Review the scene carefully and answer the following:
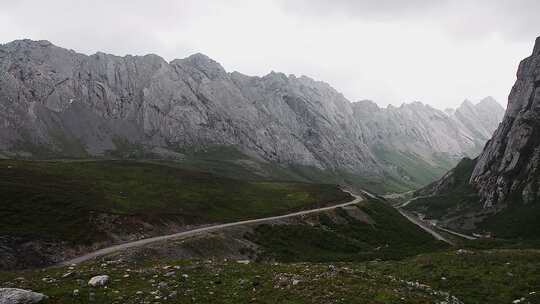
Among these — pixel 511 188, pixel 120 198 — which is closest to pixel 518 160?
pixel 511 188

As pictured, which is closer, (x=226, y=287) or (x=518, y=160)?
(x=226, y=287)

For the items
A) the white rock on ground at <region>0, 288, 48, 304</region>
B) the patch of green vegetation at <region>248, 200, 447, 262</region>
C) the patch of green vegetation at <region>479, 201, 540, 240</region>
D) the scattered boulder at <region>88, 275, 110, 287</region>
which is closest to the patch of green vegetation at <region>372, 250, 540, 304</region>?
the patch of green vegetation at <region>248, 200, 447, 262</region>

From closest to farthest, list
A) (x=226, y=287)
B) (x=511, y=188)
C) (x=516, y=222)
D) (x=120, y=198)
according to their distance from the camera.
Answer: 1. (x=226, y=287)
2. (x=120, y=198)
3. (x=516, y=222)
4. (x=511, y=188)

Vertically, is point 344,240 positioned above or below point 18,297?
below

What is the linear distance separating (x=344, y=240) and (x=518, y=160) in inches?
4779

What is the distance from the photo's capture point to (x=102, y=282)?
80.7 feet

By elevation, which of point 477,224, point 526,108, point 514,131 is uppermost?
point 526,108

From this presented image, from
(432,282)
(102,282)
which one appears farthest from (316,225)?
(102,282)

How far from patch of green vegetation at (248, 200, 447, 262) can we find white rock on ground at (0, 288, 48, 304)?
4163 cm

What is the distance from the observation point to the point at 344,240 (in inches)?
3098

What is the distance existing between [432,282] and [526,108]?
190 metres

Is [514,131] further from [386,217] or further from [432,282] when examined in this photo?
[432,282]

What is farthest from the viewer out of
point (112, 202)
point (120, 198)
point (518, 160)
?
point (518, 160)

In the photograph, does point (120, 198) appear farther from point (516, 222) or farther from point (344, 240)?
point (516, 222)
